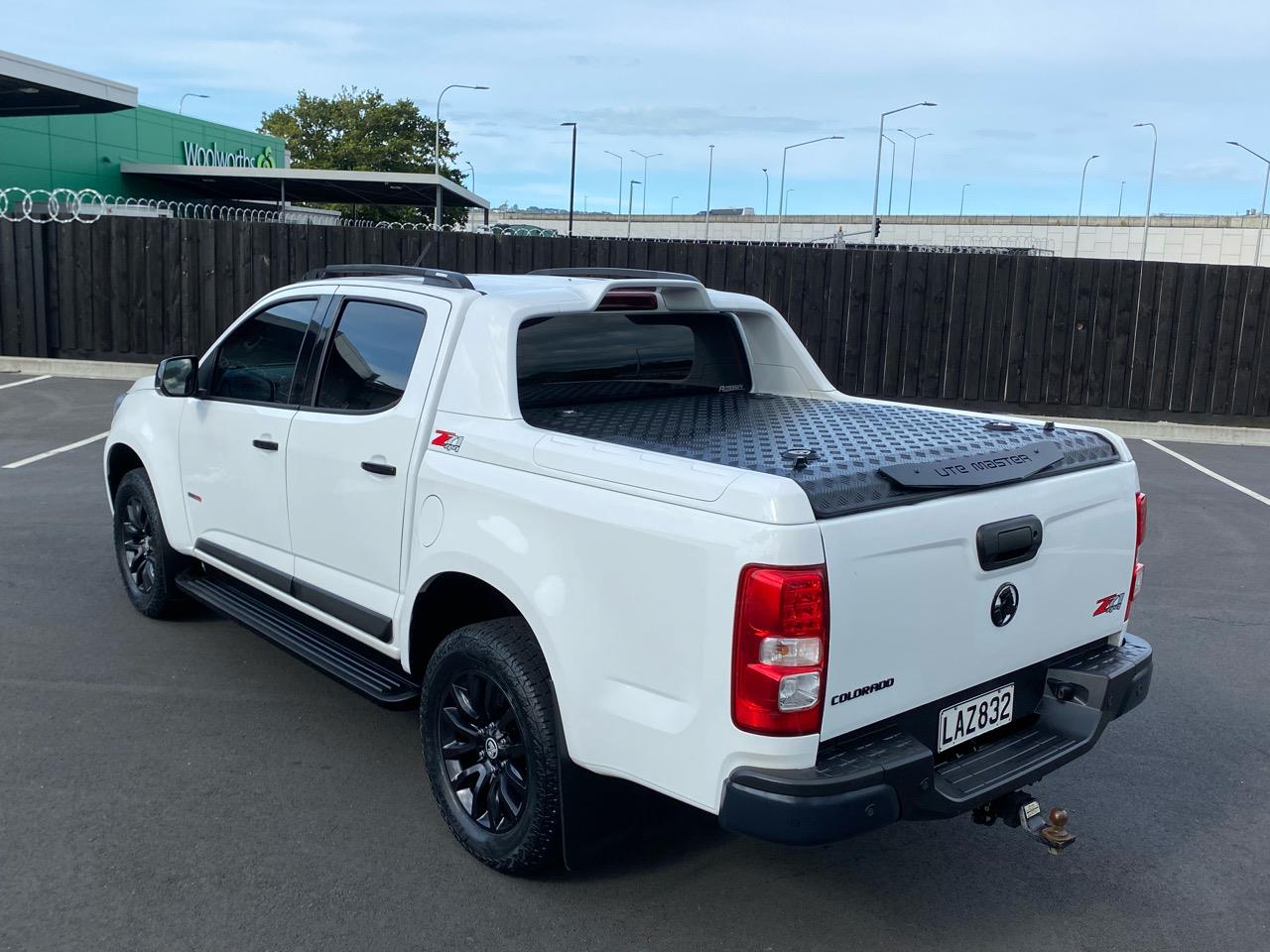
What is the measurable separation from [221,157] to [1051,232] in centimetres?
4537

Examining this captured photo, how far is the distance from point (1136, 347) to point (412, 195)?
104 feet

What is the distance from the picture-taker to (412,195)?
42031 mm

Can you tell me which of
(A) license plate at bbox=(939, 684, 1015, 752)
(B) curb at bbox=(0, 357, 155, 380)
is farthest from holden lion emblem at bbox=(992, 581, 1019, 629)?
(B) curb at bbox=(0, 357, 155, 380)

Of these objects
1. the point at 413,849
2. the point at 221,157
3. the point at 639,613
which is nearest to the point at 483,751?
the point at 413,849

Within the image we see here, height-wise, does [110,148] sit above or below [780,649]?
above

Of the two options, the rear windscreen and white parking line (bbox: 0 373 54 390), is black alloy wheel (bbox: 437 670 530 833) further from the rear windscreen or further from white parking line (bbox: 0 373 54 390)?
white parking line (bbox: 0 373 54 390)

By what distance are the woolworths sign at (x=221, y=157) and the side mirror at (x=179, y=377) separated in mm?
42221

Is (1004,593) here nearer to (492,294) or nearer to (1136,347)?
(492,294)

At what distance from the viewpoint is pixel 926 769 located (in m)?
3.11

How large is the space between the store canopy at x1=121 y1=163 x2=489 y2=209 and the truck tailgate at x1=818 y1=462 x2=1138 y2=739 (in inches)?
1239

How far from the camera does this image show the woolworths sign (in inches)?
1734

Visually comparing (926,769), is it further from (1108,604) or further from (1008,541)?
(1108,604)

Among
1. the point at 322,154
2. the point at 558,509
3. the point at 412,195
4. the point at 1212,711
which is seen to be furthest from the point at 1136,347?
the point at 322,154

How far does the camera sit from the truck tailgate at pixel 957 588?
9.77ft
